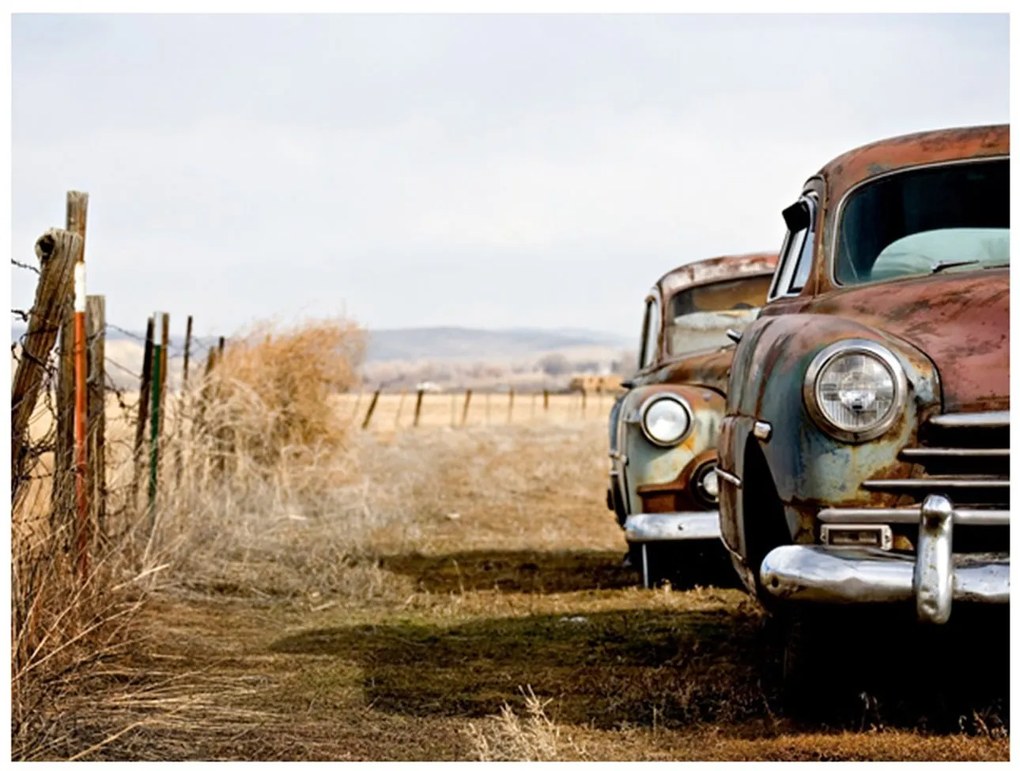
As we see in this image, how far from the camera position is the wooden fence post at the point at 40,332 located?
17.3ft

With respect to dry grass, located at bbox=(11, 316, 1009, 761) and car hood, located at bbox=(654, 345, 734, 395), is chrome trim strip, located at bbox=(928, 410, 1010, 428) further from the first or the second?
car hood, located at bbox=(654, 345, 734, 395)

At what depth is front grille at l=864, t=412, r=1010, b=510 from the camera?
435cm

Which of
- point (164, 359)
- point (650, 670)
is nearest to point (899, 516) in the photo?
point (650, 670)

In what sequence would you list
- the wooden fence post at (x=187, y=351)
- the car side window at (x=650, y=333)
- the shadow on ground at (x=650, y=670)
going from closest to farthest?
the shadow on ground at (x=650, y=670) < the car side window at (x=650, y=333) < the wooden fence post at (x=187, y=351)

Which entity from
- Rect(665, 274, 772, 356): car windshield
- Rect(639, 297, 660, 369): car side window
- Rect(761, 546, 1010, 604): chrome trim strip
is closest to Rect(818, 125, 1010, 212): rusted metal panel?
Rect(761, 546, 1010, 604): chrome trim strip

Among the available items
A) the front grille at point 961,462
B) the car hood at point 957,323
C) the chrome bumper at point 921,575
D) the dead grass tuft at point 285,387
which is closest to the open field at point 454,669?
the chrome bumper at point 921,575

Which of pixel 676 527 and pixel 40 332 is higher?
pixel 40 332

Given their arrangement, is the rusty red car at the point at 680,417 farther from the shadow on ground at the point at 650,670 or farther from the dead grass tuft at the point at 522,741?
the dead grass tuft at the point at 522,741

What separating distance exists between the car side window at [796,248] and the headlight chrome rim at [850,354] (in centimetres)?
136

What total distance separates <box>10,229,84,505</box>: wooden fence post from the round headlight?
3.42 meters

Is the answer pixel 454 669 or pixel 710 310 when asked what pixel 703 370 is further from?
pixel 454 669

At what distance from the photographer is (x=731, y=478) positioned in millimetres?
5539

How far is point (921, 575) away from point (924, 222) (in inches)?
73.3

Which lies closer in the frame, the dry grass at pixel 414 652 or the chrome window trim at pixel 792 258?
the dry grass at pixel 414 652
